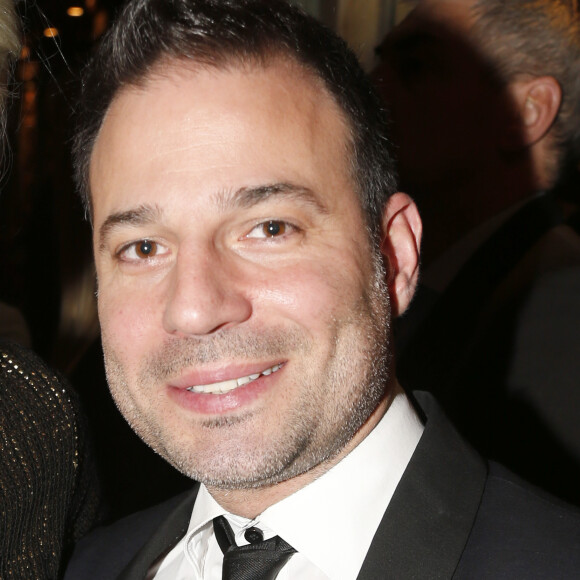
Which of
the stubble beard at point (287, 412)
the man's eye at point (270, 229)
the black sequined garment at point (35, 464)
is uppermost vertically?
the man's eye at point (270, 229)

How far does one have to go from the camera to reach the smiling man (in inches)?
46.9

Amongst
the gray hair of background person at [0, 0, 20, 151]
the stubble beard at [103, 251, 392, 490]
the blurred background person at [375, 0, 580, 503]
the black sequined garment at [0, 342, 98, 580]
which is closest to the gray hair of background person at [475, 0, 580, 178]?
the blurred background person at [375, 0, 580, 503]

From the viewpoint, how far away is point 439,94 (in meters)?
2.04

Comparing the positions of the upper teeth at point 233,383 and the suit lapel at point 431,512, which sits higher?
the upper teeth at point 233,383

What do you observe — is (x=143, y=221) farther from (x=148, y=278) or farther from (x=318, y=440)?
(x=318, y=440)

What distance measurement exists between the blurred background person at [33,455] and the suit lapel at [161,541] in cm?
20

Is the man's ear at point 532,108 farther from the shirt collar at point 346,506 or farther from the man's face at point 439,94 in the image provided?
the shirt collar at point 346,506

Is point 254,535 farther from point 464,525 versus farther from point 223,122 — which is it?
point 223,122

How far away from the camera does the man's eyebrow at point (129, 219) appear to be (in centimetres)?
124

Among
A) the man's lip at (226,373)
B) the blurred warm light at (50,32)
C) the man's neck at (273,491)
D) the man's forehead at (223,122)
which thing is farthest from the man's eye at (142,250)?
the blurred warm light at (50,32)

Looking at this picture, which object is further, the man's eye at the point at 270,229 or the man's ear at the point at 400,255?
the man's ear at the point at 400,255

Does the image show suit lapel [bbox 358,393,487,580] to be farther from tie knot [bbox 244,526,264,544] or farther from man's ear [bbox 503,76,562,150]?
man's ear [bbox 503,76,562,150]

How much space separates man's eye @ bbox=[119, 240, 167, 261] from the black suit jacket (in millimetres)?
545

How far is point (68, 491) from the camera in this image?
1618mm
